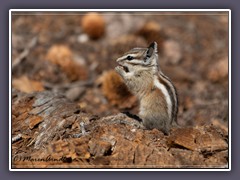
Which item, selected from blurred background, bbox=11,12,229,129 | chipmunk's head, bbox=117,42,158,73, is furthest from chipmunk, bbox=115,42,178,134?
blurred background, bbox=11,12,229,129

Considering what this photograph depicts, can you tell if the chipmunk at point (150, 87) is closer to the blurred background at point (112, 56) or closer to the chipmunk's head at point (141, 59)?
the chipmunk's head at point (141, 59)

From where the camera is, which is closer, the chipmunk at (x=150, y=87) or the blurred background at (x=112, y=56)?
the chipmunk at (x=150, y=87)

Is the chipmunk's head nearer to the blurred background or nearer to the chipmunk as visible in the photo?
the chipmunk

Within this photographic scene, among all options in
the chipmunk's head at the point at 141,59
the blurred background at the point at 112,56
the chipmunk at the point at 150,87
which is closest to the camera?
the chipmunk at the point at 150,87

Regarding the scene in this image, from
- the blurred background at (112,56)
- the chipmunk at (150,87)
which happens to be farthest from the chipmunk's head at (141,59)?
the blurred background at (112,56)

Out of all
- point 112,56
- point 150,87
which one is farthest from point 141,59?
point 112,56

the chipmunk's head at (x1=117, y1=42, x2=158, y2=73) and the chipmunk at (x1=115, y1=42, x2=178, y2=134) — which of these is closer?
the chipmunk at (x1=115, y1=42, x2=178, y2=134)
